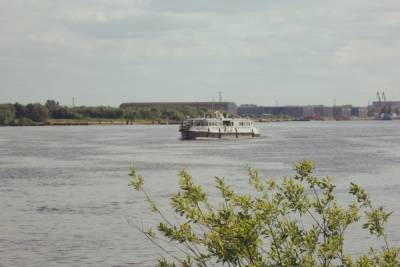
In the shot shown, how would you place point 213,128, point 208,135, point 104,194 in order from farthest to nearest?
1. point 208,135
2. point 213,128
3. point 104,194

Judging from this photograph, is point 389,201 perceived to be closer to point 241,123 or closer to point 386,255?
point 386,255

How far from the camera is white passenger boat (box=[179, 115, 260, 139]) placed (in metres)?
169

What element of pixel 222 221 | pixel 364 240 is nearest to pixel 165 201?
pixel 364 240

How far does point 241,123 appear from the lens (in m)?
185

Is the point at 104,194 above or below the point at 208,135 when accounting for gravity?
above

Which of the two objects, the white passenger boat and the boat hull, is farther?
the boat hull

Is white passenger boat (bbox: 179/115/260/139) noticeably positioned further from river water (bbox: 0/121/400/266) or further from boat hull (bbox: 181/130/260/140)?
river water (bbox: 0/121/400/266)

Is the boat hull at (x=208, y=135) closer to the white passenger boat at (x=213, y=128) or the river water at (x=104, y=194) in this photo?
the white passenger boat at (x=213, y=128)

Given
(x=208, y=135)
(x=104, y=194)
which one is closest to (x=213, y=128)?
(x=208, y=135)

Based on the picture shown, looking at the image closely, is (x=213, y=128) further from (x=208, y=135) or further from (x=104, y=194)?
(x=104, y=194)

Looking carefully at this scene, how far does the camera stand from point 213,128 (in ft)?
556

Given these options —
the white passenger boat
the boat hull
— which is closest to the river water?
the white passenger boat

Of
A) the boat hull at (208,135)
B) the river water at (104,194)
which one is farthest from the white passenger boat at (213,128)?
the river water at (104,194)

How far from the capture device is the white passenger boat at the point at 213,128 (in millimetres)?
169250
